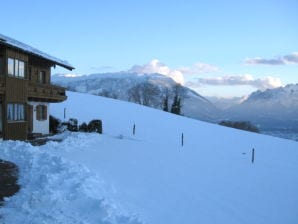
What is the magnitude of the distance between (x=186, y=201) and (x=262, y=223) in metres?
2.54

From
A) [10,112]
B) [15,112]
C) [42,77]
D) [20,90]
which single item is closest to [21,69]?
[20,90]

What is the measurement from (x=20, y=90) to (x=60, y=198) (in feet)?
51.0

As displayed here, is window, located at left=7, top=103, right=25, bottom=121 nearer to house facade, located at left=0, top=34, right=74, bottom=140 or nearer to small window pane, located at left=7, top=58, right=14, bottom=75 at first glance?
house facade, located at left=0, top=34, right=74, bottom=140

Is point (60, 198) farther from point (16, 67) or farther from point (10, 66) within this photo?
point (16, 67)

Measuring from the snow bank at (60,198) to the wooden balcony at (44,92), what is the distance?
12383mm

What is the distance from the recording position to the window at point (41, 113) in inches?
1182

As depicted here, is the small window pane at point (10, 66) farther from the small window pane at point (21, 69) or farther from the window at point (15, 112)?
the window at point (15, 112)

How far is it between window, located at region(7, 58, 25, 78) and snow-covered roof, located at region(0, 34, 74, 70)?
90 centimetres

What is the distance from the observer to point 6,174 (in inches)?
540

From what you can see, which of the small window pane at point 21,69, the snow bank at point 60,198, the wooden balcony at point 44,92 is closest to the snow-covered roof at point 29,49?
the small window pane at point 21,69

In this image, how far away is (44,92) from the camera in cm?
2884

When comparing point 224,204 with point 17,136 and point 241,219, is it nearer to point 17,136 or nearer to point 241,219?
point 241,219

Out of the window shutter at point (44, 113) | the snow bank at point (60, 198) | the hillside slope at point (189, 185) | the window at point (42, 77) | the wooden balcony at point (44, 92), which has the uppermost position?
the window at point (42, 77)

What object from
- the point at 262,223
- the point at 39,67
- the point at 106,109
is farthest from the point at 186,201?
the point at 106,109
